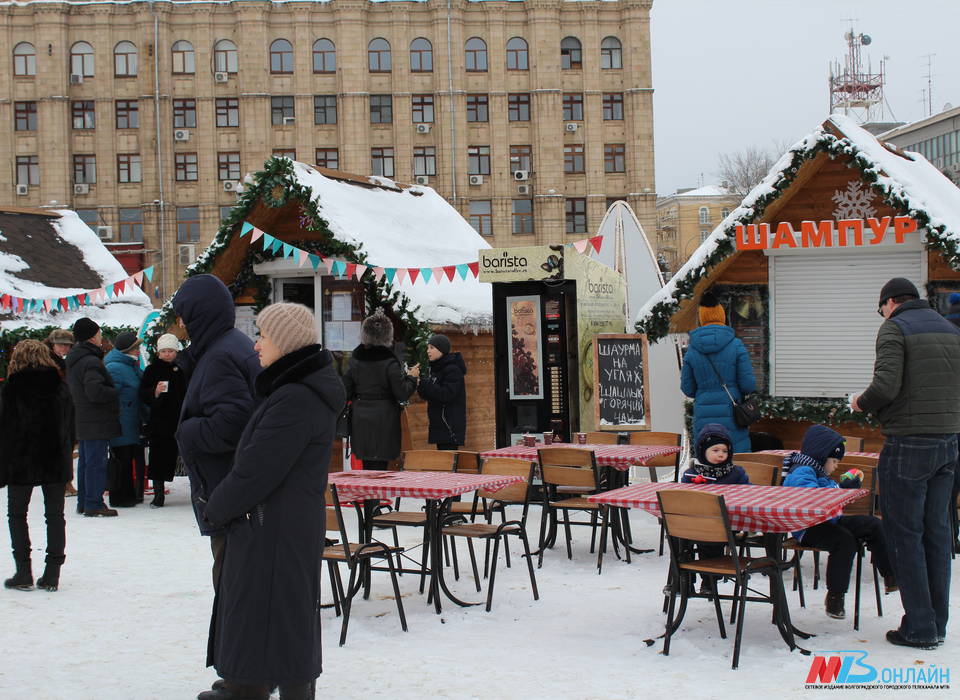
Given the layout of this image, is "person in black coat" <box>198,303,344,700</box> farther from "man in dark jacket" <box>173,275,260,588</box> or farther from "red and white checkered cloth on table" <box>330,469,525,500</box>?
"red and white checkered cloth on table" <box>330,469,525,500</box>

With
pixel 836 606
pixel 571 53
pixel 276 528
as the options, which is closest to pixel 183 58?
pixel 571 53

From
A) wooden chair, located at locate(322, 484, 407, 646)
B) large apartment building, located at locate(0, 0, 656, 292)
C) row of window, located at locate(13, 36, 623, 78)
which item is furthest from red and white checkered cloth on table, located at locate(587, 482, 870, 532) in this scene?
row of window, located at locate(13, 36, 623, 78)

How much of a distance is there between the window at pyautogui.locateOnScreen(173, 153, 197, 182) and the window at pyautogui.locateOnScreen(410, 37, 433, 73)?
32.9ft

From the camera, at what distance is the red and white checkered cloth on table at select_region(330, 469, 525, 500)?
6891 mm

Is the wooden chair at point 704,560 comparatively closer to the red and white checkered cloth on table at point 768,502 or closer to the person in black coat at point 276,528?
the red and white checkered cloth on table at point 768,502

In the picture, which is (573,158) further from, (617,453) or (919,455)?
(919,455)

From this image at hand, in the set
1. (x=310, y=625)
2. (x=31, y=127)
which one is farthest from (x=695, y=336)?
(x=31, y=127)

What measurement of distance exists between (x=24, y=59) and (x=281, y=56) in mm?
10757

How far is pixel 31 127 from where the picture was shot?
151 ft

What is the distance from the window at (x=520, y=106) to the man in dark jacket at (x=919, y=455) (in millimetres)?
41660

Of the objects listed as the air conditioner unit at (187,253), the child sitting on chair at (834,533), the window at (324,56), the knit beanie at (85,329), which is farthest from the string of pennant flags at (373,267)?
the window at (324,56)

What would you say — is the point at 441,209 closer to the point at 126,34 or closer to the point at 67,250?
the point at 67,250

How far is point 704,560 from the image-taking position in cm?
616

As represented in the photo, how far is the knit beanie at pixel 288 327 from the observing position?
438 cm
